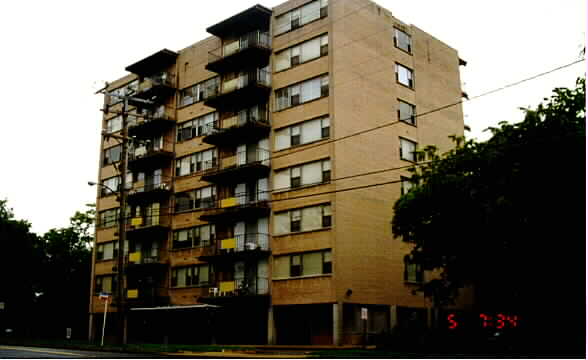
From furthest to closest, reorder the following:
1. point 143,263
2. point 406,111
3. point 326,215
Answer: point 143,263 → point 406,111 → point 326,215

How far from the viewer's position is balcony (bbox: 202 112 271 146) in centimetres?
4566

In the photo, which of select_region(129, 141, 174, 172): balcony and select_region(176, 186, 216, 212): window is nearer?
select_region(176, 186, 216, 212): window

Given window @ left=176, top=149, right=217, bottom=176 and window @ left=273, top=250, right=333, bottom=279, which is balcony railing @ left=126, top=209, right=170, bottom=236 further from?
window @ left=273, top=250, right=333, bottom=279

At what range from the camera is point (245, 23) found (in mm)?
49188

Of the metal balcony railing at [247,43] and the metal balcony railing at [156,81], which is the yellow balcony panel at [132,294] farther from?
the metal balcony railing at [247,43]

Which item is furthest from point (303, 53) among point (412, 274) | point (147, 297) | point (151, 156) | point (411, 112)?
point (147, 297)

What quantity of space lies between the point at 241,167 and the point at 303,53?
8.43 metres

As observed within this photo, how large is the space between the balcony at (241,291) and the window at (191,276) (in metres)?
2.90

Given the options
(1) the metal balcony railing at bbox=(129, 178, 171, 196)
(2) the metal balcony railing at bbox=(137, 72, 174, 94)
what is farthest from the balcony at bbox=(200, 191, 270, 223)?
(2) the metal balcony railing at bbox=(137, 72, 174, 94)

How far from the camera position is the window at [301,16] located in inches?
1751

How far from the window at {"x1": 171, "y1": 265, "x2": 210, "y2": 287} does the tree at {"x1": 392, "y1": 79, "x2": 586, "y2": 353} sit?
58.1 feet

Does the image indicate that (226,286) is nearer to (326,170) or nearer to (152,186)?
(326,170)

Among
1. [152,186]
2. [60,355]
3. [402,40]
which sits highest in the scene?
[402,40]

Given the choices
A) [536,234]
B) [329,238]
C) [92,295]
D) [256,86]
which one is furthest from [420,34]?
[92,295]
